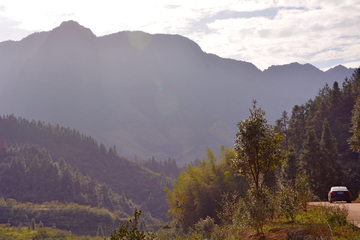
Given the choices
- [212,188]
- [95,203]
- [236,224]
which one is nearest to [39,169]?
[95,203]

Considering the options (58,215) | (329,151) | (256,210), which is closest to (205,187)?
(329,151)

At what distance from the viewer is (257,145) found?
1579 centimetres

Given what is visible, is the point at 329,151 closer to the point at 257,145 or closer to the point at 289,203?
the point at 289,203

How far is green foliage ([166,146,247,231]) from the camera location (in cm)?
4703

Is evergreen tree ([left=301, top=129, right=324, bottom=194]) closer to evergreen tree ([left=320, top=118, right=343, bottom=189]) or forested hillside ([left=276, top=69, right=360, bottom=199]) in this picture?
forested hillside ([left=276, top=69, right=360, bottom=199])

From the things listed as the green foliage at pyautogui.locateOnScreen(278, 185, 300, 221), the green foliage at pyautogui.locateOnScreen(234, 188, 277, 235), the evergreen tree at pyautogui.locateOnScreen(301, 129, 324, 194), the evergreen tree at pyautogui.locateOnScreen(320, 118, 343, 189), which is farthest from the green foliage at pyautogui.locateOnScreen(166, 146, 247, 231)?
the green foliage at pyautogui.locateOnScreen(234, 188, 277, 235)

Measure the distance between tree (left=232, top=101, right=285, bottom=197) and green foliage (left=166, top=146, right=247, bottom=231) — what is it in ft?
98.5

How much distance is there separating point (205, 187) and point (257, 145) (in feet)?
113

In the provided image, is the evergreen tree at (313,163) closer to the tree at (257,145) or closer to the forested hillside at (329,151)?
the forested hillside at (329,151)

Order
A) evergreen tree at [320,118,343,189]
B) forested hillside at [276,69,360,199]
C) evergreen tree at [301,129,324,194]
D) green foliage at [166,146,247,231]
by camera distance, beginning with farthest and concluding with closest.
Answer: evergreen tree at [301,129,324,194] → forested hillside at [276,69,360,199] → evergreen tree at [320,118,343,189] → green foliage at [166,146,247,231]

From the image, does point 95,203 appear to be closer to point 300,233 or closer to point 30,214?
point 30,214

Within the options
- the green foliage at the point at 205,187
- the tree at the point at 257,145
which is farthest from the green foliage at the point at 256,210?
the green foliage at the point at 205,187

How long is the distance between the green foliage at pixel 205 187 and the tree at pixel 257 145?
98.5ft

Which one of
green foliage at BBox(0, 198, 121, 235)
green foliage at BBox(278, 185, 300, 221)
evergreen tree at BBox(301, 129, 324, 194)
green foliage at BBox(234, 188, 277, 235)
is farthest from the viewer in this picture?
green foliage at BBox(0, 198, 121, 235)
